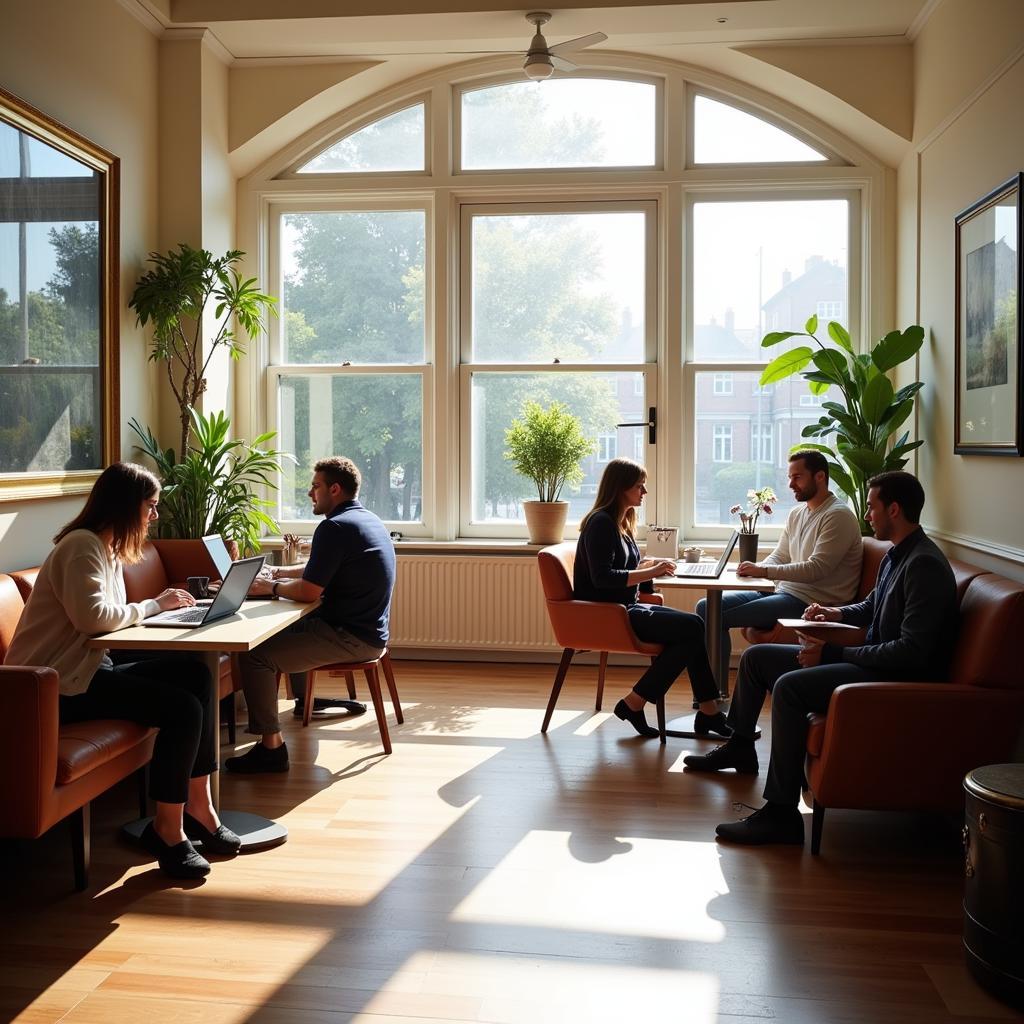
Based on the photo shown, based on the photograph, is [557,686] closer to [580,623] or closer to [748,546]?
[580,623]

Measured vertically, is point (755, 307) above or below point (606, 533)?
above

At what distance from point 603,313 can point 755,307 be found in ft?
3.09

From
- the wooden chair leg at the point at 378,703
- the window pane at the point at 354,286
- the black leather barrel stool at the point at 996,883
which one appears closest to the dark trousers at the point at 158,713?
the wooden chair leg at the point at 378,703

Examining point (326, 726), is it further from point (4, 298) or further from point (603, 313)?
point (603, 313)

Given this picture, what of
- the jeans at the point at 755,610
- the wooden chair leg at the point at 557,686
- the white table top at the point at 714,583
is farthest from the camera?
the jeans at the point at 755,610

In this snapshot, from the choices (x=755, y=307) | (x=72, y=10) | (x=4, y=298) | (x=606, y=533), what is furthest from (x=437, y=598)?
(x=72, y=10)

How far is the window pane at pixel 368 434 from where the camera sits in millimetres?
7109

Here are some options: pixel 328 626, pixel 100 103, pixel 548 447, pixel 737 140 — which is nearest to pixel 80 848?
pixel 328 626

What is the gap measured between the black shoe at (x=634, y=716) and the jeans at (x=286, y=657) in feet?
4.26

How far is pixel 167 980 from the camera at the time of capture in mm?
2840

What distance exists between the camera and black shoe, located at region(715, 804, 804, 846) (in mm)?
3814

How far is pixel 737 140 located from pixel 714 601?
3211mm

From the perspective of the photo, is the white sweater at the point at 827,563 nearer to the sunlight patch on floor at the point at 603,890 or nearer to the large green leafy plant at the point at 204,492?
the sunlight patch on floor at the point at 603,890

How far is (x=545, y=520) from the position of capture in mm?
6684
